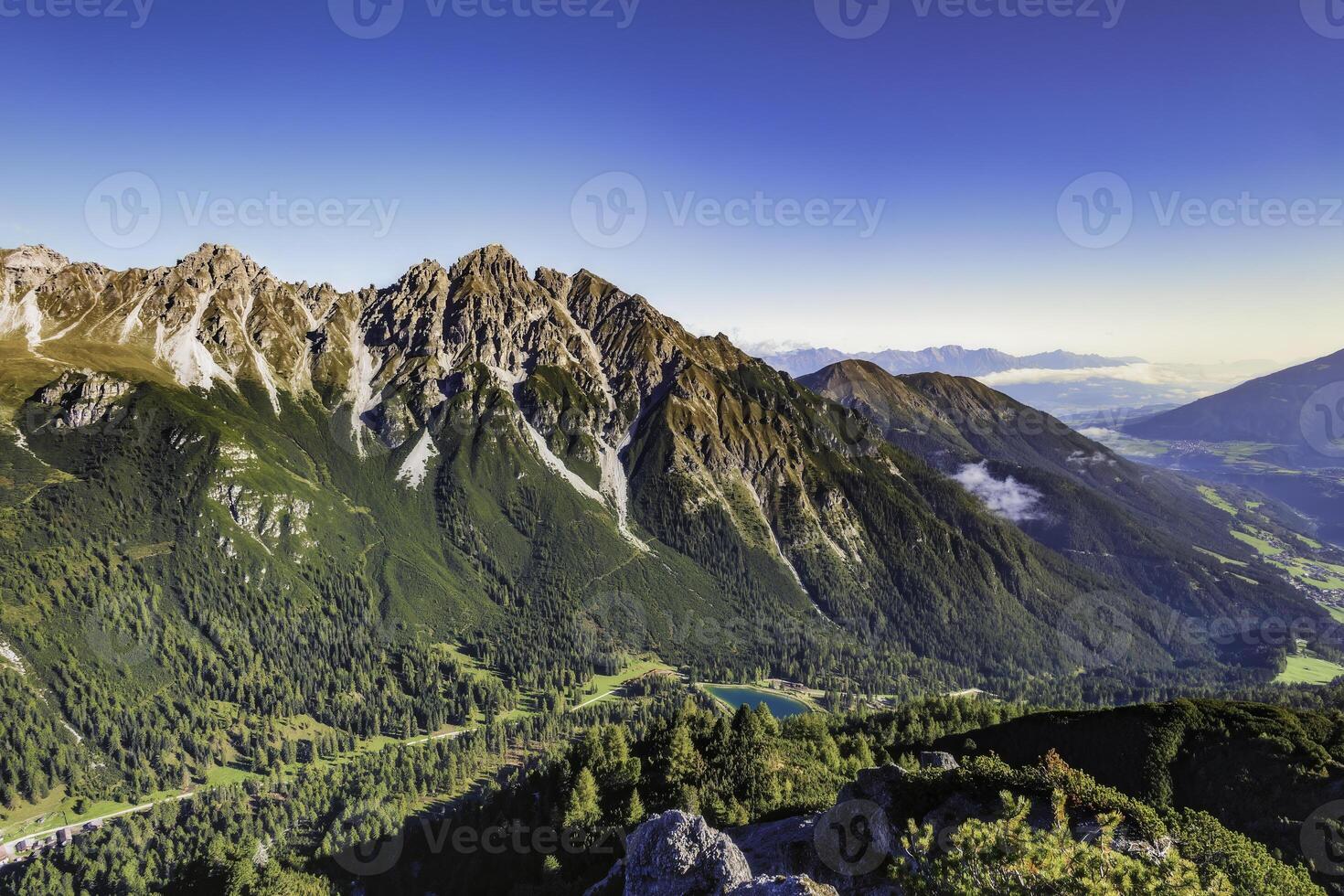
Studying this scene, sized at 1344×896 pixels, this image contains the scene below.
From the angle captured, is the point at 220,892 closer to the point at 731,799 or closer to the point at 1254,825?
the point at 731,799
